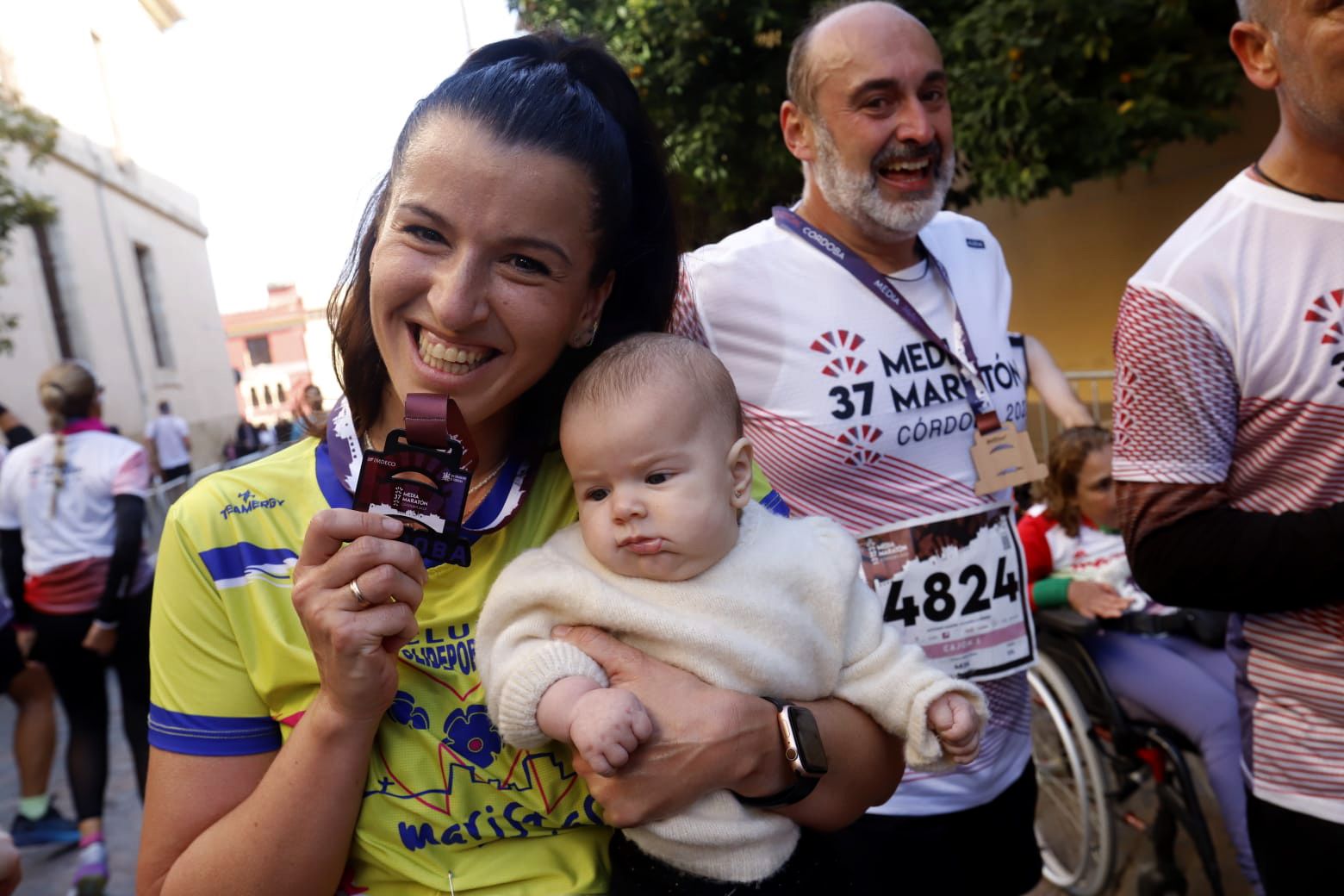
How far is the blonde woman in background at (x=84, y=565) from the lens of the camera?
5203mm

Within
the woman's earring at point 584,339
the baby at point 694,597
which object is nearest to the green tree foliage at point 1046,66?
the woman's earring at point 584,339

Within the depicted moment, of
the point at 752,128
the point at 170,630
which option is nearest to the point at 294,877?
the point at 170,630

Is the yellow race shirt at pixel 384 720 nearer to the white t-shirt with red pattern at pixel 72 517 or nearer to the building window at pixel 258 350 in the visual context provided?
the white t-shirt with red pattern at pixel 72 517

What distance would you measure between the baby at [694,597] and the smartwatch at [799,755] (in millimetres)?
43

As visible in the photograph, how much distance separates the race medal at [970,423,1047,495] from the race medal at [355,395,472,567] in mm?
1573

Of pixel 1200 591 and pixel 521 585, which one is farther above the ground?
pixel 521 585

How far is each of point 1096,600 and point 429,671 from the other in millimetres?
3039

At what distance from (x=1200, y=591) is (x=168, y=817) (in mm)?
1879

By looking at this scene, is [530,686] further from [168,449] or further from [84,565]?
[168,449]

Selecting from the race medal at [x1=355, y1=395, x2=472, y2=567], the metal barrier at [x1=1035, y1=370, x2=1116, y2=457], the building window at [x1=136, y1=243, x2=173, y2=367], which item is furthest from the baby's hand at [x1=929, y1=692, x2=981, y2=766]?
the building window at [x1=136, y1=243, x2=173, y2=367]

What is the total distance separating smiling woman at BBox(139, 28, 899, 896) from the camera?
1396mm

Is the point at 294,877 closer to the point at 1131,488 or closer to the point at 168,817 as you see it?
the point at 168,817

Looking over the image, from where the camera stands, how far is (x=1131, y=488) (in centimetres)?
221

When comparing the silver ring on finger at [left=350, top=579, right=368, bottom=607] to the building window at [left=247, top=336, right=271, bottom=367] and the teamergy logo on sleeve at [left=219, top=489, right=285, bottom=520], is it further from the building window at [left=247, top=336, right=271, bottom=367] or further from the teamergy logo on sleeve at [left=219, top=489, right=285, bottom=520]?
the building window at [left=247, top=336, right=271, bottom=367]
